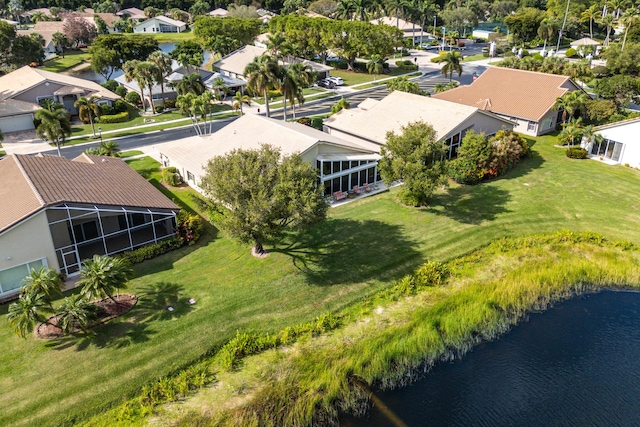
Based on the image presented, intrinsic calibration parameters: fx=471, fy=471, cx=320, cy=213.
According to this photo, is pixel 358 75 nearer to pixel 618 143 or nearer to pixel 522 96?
pixel 522 96

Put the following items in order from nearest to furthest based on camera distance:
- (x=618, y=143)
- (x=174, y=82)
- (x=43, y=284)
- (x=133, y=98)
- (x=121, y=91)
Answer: (x=43, y=284) < (x=618, y=143) < (x=133, y=98) < (x=174, y=82) < (x=121, y=91)

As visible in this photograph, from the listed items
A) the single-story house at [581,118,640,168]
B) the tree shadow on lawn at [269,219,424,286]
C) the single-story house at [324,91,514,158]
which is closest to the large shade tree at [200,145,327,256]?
the tree shadow on lawn at [269,219,424,286]

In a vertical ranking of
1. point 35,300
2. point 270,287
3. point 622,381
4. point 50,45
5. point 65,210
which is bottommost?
point 622,381

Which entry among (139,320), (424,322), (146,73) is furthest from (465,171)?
(146,73)

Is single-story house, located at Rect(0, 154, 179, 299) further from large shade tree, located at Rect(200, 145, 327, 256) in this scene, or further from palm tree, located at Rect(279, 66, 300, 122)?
palm tree, located at Rect(279, 66, 300, 122)

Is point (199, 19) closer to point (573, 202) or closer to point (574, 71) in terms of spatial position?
point (574, 71)

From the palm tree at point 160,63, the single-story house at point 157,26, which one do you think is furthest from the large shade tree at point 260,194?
the single-story house at point 157,26

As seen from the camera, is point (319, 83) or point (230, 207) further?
point (319, 83)

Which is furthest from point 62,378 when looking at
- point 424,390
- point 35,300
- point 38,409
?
point 424,390
